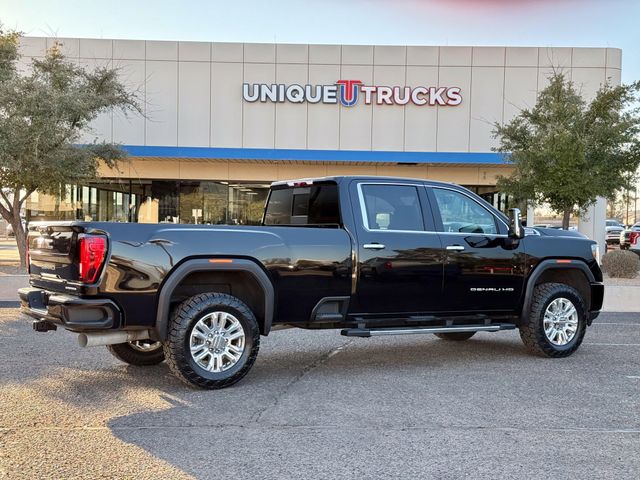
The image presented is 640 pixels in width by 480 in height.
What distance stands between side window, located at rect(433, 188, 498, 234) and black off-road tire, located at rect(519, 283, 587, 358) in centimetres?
99

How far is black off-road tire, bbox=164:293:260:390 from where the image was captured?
6043 millimetres

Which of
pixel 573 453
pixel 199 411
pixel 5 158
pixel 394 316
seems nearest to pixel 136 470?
pixel 199 411

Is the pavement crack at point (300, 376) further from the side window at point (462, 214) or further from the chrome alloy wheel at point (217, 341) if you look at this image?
the side window at point (462, 214)

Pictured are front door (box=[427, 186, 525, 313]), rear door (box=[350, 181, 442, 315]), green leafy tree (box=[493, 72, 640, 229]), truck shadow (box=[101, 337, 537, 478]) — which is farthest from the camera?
green leafy tree (box=[493, 72, 640, 229])

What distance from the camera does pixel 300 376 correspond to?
6.97m

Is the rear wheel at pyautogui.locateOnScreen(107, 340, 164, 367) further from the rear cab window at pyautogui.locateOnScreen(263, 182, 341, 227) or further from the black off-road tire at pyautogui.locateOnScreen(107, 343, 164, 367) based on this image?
the rear cab window at pyautogui.locateOnScreen(263, 182, 341, 227)

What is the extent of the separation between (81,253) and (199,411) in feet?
5.43

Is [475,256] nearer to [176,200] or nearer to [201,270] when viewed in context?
[201,270]

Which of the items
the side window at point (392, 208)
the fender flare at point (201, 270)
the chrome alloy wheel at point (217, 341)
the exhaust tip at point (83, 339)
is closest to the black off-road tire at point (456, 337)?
the side window at point (392, 208)

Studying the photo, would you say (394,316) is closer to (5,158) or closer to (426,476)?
(426,476)

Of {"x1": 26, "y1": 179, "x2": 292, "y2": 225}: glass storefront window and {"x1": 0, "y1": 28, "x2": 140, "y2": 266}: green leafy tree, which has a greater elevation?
{"x1": 0, "y1": 28, "x2": 140, "y2": 266}: green leafy tree

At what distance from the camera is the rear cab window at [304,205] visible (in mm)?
7270

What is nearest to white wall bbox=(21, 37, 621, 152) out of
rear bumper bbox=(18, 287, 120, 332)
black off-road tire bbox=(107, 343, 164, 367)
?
black off-road tire bbox=(107, 343, 164, 367)

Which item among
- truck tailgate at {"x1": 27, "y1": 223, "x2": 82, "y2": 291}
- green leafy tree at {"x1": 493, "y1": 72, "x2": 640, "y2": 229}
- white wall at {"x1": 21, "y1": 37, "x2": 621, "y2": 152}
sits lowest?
truck tailgate at {"x1": 27, "y1": 223, "x2": 82, "y2": 291}
